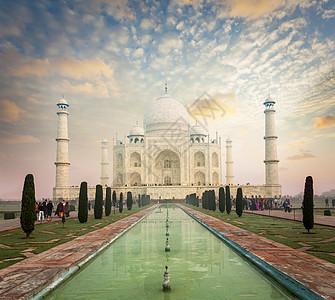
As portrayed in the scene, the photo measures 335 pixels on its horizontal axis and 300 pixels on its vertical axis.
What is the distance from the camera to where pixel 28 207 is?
7449mm

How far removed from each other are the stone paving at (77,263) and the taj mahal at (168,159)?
84.2ft

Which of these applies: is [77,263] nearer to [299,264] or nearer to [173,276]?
[173,276]

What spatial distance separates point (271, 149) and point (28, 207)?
25.8 metres

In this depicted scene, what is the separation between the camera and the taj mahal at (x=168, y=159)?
31.5 meters

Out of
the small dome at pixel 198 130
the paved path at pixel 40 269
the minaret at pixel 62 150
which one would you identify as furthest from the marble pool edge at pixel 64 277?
the small dome at pixel 198 130

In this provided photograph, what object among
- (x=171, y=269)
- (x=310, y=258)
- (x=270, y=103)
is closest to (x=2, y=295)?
(x=171, y=269)

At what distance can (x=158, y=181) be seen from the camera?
1487 inches

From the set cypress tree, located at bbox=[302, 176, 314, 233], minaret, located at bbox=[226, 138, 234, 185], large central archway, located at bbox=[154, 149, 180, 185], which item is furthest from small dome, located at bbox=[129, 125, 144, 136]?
cypress tree, located at bbox=[302, 176, 314, 233]

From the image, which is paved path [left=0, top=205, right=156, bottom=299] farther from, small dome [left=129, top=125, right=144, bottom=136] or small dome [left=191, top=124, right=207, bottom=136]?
small dome [left=191, top=124, right=207, bottom=136]

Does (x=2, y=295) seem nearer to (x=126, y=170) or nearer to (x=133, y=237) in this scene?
(x=133, y=237)

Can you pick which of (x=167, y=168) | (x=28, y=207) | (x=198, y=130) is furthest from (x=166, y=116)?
(x=28, y=207)

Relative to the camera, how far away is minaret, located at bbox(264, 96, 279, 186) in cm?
2945

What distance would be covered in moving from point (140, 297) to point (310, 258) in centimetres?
274

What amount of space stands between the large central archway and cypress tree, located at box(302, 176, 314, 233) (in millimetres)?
29932
